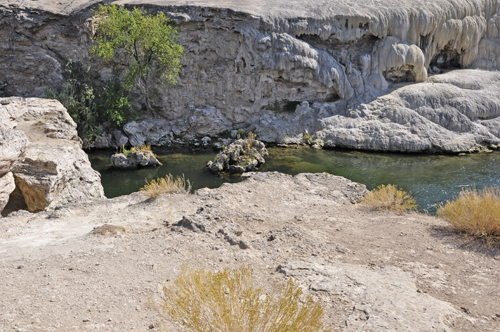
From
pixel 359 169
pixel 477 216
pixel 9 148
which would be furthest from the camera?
pixel 359 169

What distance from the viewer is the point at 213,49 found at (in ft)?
72.5

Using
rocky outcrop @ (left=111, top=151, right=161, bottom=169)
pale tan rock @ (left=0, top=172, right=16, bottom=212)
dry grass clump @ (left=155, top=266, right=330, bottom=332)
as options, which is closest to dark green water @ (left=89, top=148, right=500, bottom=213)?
rocky outcrop @ (left=111, top=151, right=161, bottom=169)

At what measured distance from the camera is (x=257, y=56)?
2170 cm

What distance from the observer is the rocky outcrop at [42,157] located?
885 cm

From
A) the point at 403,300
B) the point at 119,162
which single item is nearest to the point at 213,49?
the point at 119,162

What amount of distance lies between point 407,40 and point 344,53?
413 centimetres

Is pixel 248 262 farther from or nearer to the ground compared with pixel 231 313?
nearer to the ground

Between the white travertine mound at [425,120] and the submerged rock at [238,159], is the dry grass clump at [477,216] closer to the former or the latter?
the submerged rock at [238,159]

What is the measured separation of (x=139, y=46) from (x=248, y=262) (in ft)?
59.6

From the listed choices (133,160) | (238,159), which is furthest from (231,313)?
→ (133,160)

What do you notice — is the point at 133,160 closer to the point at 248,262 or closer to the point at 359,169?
the point at 359,169

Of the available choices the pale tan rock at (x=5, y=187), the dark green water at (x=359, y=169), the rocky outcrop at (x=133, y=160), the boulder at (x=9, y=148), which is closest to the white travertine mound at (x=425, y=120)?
the dark green water at (x=359, y=169)

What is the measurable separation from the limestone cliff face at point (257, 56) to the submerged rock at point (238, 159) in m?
4.22

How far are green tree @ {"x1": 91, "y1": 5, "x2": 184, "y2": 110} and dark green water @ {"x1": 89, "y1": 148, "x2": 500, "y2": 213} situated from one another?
4704 mm
